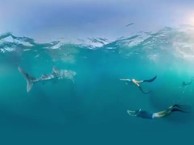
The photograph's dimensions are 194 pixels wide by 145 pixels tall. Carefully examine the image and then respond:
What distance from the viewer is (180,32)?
19203mm

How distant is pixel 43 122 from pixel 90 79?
16.0m

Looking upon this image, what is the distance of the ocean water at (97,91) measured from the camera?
2200cm

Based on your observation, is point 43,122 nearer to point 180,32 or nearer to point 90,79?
point 90,79

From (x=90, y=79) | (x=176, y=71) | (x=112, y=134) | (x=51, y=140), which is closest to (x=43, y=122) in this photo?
(x=51, y=140)

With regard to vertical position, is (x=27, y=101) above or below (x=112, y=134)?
above

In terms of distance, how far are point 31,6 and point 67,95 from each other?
19.5 meters

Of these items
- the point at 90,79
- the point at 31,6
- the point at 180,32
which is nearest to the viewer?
the point at 31,6

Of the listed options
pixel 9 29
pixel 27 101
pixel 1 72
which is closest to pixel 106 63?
pixel 1 72

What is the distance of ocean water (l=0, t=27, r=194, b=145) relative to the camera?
72.2 ft

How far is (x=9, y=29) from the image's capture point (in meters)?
18.0

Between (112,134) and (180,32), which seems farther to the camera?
(112,134)

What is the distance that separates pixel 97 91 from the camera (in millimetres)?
34969

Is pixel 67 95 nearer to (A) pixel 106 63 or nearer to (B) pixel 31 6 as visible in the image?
(A) pixel 106 63

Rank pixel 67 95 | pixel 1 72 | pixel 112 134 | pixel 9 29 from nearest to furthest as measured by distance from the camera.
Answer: pixel 9 29 → pixel 1 72 → pixel 67 95 → pixel 112 134
